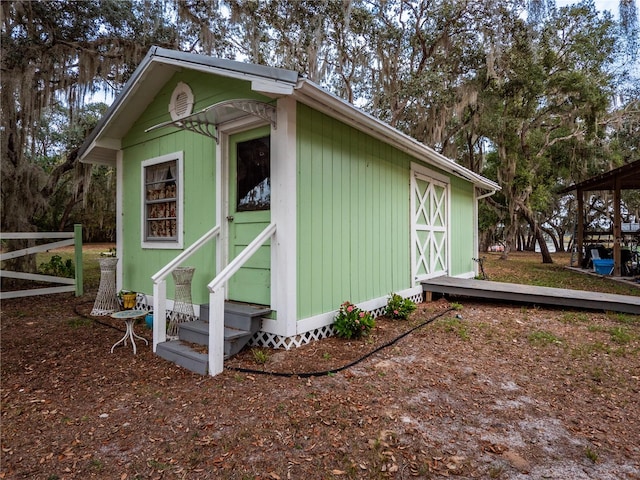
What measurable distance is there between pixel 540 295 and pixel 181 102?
19.9 feet

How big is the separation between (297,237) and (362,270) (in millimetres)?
1332

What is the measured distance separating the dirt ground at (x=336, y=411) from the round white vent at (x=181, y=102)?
2.96m

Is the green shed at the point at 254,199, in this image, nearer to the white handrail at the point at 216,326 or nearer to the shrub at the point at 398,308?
the white handrail at the point at 216,326

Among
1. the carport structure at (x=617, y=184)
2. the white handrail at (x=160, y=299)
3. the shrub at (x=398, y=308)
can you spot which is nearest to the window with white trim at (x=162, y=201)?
the white handrail at (x=160, y=299)

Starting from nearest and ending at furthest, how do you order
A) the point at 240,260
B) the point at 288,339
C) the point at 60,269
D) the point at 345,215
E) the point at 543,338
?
1. the point at 240,260
2. the point at 288,339
3. the point at 543,338
4. the point at 345,215
5. the point at 60,269

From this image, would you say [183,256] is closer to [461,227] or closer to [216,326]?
[216,326]

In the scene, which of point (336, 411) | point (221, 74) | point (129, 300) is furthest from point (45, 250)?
point (336, 411)

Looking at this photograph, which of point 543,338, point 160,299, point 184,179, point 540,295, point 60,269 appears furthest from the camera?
point 60,269

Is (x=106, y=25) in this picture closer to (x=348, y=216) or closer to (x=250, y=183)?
(x=250, y=183)

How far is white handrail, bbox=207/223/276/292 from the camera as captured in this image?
3027 millimetres

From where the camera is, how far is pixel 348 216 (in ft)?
14.4

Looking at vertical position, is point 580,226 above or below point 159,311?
above

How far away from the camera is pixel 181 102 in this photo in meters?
4.69

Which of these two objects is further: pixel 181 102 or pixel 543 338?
pixel 181 102
